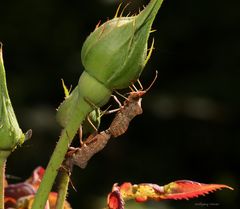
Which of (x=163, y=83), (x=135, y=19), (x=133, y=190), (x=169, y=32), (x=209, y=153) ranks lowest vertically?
(x=209, y=153)

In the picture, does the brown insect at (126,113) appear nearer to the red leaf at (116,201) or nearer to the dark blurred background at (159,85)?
the red leaf at (116,201)

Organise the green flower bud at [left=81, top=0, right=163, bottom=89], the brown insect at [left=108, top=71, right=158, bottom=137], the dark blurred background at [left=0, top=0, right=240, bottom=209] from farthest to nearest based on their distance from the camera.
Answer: the dark blurred background at [left=0, top=0, right=240, bottom=209], the brown insect at [left=108, top=71, right=158, bottom=137], the green flower bud at [left=81, top=0, right=163, bottom=89]

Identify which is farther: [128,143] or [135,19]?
[128,143]

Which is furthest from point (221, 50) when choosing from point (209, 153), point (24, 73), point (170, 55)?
point (24, 73)

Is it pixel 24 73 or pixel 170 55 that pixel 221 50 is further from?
pixel 24 73

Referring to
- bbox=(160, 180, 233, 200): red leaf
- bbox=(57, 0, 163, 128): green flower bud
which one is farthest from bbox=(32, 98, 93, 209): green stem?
bbox=(160, 180, 233, 200): red leaf

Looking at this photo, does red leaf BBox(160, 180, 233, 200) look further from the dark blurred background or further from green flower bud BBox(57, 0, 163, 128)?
the dark blurred background
